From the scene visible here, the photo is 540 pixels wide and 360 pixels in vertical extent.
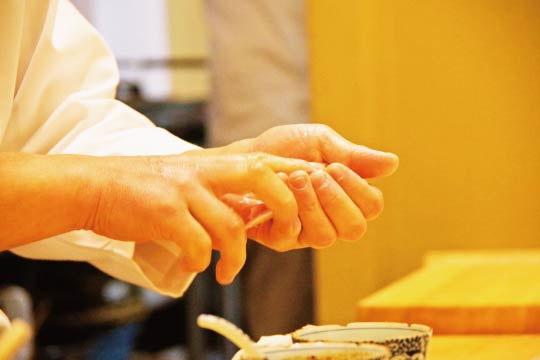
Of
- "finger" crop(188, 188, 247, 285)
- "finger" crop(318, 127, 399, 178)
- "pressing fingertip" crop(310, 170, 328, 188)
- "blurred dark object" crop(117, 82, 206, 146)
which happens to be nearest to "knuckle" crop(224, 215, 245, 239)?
"finger" crop(188, 188, 247, 285)

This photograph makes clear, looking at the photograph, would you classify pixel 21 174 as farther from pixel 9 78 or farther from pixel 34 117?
pixel 34 117

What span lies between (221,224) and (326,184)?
0.15 meters

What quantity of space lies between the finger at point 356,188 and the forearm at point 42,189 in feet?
0.91

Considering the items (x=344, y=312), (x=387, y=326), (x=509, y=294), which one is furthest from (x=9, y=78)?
(x=344, y=312)

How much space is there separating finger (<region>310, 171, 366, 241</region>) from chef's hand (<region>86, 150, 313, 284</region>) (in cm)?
6

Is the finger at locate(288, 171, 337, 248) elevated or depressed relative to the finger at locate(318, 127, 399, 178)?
depressed

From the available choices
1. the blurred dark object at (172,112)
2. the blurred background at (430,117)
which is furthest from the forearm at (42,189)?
the blurred dark object at (172,112)

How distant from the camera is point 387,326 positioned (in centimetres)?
95

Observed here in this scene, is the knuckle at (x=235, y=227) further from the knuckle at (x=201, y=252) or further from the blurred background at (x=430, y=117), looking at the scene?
the blurred background at (x=430, y=117)

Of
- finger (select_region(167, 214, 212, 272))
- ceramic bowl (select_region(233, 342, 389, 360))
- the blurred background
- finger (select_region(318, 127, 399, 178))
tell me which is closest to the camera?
ceramic bowl (select_region(233, 342, 389, 360))

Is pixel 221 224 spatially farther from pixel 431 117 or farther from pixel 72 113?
pixel 431 117

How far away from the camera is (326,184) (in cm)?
114

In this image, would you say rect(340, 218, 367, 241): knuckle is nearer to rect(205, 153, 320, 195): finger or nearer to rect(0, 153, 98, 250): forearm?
rect(205, 153, 320, 195): finger

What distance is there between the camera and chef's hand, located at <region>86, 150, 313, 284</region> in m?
1.03
